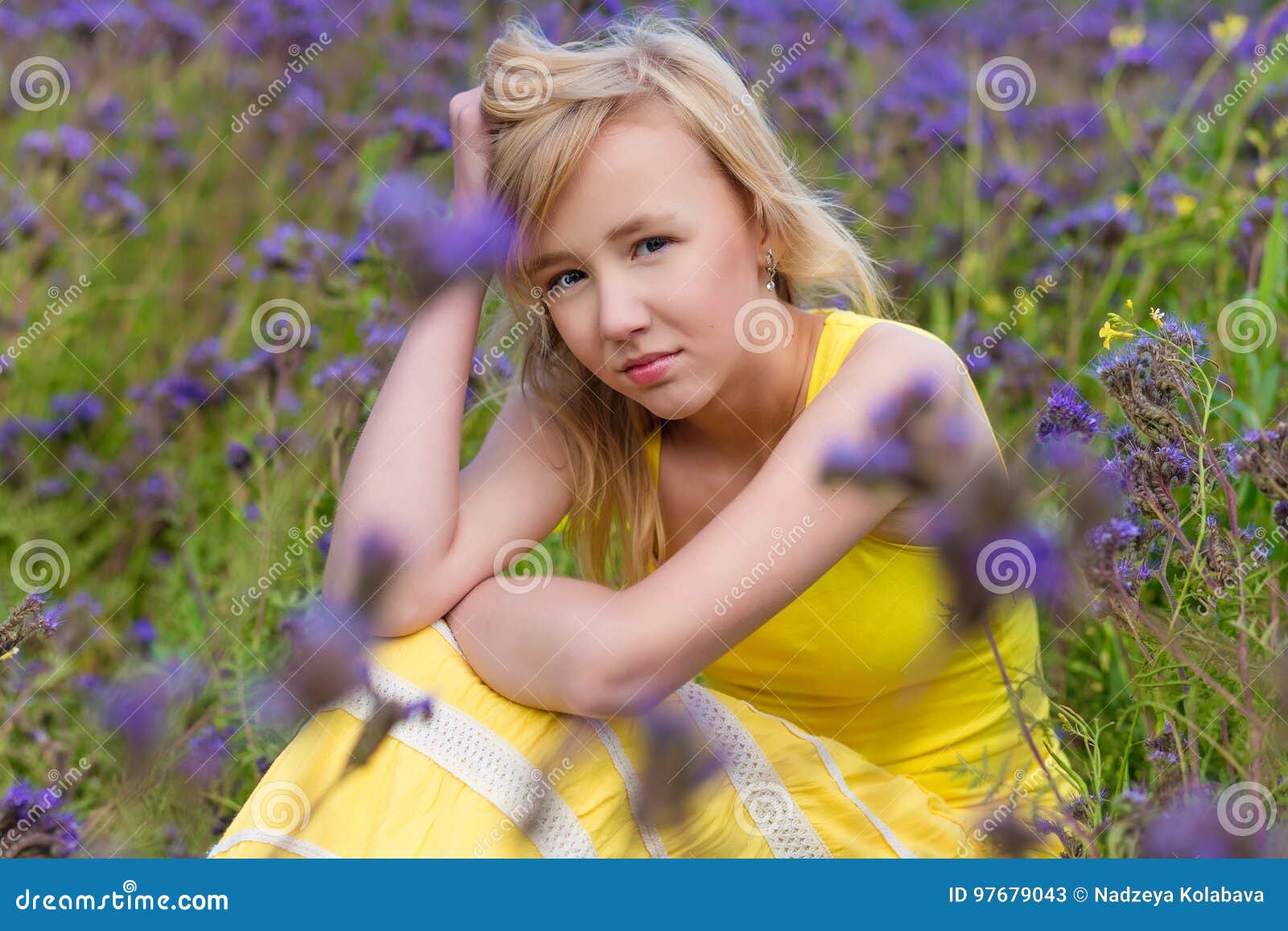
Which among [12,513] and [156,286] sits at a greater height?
[156,286]

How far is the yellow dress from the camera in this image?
47.5 inches

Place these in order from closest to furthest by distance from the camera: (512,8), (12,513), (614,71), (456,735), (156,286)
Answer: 1. (456,735)
2. (614,71)
3. (12,513)
4. (156,286)
5. (512,8)

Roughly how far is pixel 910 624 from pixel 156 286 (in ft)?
5.18

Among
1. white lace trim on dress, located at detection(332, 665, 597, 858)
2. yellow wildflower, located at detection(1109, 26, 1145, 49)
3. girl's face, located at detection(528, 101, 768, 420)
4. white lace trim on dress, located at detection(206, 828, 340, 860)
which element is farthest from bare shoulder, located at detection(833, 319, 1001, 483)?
yellow wildflower, located at detection(1109, 26, 1145, 49)

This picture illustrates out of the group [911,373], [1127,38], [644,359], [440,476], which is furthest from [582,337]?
[1127,38]

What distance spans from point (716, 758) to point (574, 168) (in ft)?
1.95

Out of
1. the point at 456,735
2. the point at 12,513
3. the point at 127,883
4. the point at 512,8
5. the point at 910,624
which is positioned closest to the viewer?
the point at 127,883

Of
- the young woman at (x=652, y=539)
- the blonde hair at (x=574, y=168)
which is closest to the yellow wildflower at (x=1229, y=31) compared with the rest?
the blonde hair at (x=574, y=168)

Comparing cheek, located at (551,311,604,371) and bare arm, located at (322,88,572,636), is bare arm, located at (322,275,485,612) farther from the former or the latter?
cheek, located at (551,311,604,371)

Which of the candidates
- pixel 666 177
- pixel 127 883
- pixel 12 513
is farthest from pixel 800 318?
pixel 12 513

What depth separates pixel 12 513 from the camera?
6.65 ft

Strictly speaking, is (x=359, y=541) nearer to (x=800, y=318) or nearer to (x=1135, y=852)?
(x=800, y=318)

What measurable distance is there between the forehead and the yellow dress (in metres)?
0.26

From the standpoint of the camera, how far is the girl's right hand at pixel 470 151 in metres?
1.41
